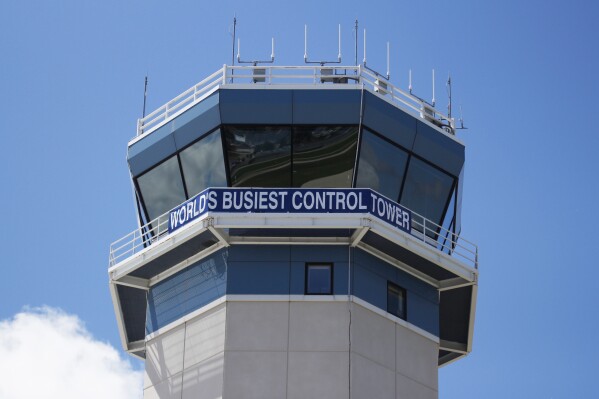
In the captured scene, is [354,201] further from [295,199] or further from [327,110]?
[327,110]

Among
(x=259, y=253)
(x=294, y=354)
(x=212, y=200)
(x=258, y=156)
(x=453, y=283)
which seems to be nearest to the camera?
(x=294, y=354)

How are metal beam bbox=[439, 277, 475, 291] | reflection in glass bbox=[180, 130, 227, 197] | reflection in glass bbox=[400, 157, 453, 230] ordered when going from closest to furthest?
reflection in glass bbox=[180, 130, 227, 197] → metal beam bbox=[439, 277, 475, 291] → reflection in glass bbox=[400, 157, 453, 230]

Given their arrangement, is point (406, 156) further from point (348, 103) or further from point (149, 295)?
point (149, 295)

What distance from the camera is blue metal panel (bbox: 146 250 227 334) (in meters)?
53.7

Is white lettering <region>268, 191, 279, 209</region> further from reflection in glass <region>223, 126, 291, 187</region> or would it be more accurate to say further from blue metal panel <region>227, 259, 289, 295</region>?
blue metal panel <region>227, 259, 289, 295</region>

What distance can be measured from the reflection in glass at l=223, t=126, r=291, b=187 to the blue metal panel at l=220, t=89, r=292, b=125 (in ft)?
0.95

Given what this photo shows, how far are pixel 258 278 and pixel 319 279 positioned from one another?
2.09 metres

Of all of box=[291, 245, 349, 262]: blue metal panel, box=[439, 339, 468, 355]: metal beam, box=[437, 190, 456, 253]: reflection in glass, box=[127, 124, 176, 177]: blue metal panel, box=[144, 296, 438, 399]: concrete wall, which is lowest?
box=[144, 296, 438, 399]: concrete wall

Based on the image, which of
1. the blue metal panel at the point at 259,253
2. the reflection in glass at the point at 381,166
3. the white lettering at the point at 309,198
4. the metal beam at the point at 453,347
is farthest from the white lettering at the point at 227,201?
the metal beam at the point at 453,347

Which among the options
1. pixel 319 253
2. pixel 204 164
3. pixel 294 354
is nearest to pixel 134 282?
pixel 204 164

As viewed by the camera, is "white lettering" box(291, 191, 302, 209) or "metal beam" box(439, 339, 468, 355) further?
"metal beam" box(439, 339, 468, 355)

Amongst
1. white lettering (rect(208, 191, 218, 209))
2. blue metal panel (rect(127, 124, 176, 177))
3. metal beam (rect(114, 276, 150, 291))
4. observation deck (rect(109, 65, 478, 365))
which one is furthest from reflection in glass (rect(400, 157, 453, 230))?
metal beam (rect(114, 276, 150, 291))

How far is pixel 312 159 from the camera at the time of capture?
2143 inches

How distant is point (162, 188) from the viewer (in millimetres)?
56844
